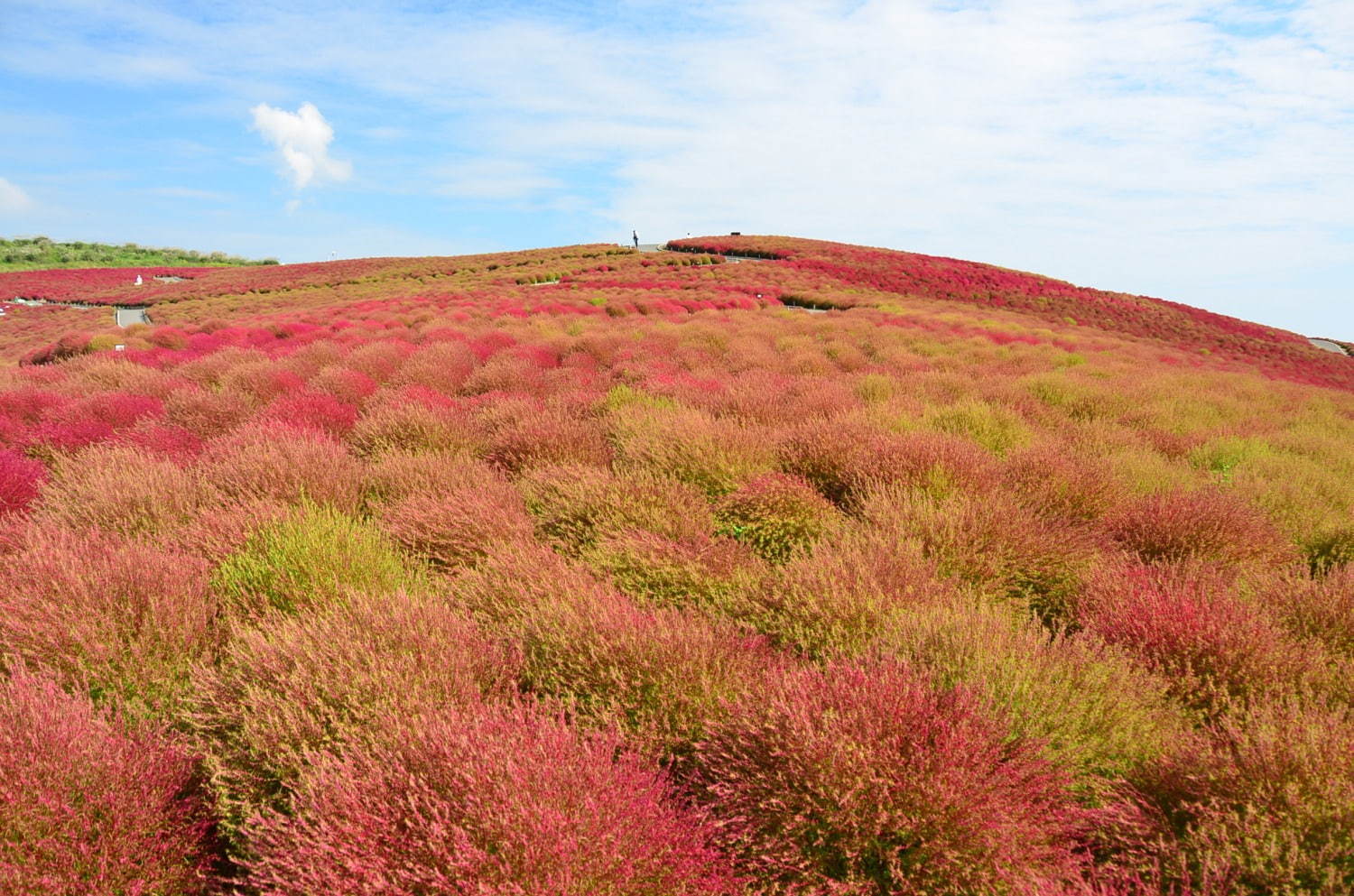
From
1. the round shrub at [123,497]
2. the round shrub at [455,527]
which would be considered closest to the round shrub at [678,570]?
the round shrub at [455,527]

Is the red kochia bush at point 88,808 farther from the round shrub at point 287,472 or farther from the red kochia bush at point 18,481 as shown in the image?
the red kochia bush at point 18,481

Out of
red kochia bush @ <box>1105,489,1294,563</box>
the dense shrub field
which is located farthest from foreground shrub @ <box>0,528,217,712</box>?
red kochia bush @ <box>1105,489,1294,563</box>

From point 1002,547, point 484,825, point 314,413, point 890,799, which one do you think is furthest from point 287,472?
point 1002,547

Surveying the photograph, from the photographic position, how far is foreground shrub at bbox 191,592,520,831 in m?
1.82

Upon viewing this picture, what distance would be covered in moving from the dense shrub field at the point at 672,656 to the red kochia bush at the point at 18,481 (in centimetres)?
3

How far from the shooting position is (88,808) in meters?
1.62

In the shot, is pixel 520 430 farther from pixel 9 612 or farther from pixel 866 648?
pixel 866 648

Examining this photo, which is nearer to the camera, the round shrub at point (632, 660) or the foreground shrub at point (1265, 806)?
the foreground shrub at point (1265, 806)

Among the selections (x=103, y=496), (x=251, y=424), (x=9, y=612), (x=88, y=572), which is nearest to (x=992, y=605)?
(x=88, y=572)

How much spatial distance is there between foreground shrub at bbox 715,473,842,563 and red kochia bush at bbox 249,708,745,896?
5.73 ft

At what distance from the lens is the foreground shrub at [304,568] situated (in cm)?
264

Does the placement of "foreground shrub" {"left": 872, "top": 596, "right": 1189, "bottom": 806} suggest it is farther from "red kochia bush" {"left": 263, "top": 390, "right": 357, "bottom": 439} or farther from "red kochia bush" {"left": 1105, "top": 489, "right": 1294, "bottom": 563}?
"red kochia bush" {"left": 263, "top": 390, "right": 357, "bottom": 439}

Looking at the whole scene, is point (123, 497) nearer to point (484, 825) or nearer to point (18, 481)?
point (18, 481)

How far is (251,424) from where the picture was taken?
466 cm
